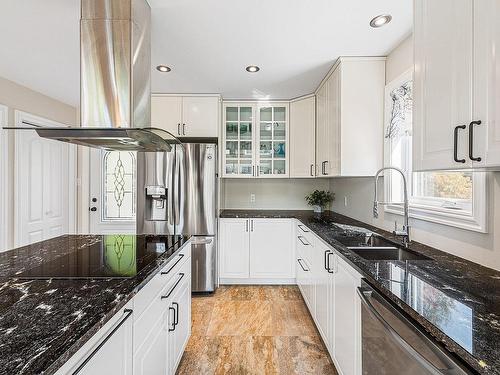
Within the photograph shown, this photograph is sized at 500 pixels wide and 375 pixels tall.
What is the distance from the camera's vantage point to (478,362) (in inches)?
25.1

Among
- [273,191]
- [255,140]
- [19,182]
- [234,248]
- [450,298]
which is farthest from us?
[273,191]

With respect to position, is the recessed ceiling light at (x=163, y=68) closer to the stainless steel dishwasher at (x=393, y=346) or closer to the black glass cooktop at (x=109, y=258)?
the black glass cooktop at (x=109, y=258)

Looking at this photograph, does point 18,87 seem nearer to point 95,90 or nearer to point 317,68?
point 95,90

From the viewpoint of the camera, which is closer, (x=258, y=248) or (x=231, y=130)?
(x=258, y=248)

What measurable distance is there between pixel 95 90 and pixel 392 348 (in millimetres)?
1953

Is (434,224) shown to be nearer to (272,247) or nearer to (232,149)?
(272,247)

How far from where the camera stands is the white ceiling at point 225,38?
5.75 feet

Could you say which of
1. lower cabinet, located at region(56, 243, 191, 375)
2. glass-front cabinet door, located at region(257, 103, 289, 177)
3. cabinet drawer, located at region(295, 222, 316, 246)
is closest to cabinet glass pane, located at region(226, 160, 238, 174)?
glass-front cabinet door, located at region(257, 103, 289, 177)

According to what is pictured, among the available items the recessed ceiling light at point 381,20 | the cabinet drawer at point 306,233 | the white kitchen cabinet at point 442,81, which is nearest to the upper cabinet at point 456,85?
the white kitchen cabinet at point 442,81

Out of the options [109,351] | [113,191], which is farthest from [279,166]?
[109,351]

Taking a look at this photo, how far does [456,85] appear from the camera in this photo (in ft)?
3.48

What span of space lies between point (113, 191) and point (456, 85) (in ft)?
13.6

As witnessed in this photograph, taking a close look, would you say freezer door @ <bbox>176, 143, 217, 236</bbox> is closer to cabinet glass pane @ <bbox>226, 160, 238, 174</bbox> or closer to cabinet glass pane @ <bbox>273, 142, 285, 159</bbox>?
cabinet glass pane @ <bbox>226, 160, 238, 174</bbox>

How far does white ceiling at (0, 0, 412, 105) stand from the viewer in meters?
1.75
